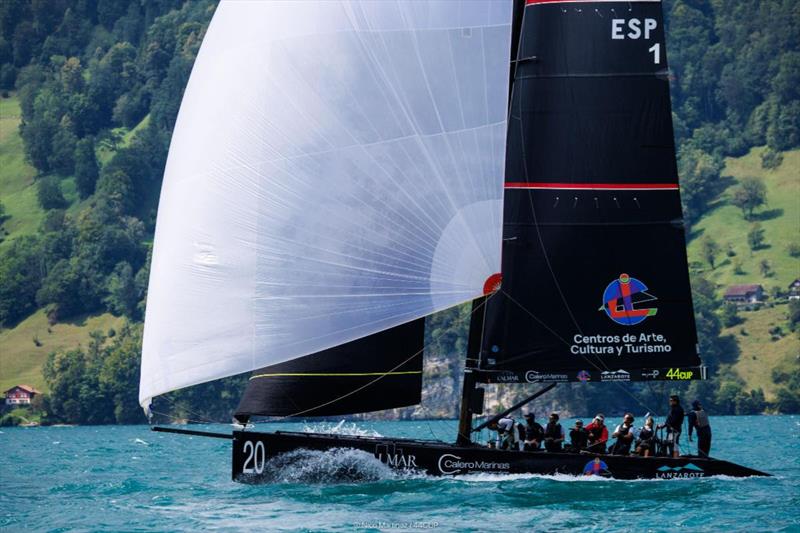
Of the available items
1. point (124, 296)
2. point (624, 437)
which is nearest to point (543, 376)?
point (624, 437)

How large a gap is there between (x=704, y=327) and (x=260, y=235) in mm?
103542

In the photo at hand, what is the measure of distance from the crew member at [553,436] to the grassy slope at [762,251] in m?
92.3

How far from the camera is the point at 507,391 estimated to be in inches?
4395

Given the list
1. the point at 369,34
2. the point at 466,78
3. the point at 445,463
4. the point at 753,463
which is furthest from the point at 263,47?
the point at 753,463

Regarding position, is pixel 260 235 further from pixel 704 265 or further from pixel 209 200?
pixel 704 265

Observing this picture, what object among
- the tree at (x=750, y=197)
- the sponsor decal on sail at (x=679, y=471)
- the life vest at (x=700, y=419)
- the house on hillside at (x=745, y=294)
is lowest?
the sponsor decal on sail at (x=679, y=471)

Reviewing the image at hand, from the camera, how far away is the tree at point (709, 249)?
14838 cm

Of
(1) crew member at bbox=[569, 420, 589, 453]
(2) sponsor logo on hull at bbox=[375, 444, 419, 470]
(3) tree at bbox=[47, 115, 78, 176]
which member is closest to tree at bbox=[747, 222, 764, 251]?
(3) tree at bbox=[47, 115, 78, 176]

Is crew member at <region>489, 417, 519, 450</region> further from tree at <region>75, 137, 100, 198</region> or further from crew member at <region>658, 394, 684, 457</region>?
tree at <region>75, 137, 100, 198</region>

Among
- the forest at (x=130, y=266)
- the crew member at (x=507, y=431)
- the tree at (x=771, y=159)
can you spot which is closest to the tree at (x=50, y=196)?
the forest at (x=130, y=266)

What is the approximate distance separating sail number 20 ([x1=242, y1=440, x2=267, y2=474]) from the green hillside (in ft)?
378

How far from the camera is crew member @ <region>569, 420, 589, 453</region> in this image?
94.9 ft

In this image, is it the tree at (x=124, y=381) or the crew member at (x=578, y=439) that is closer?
the crew member at (x=578, y=439)

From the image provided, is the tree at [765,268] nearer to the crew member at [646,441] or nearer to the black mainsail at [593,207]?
the black mainsail at [593,207]
